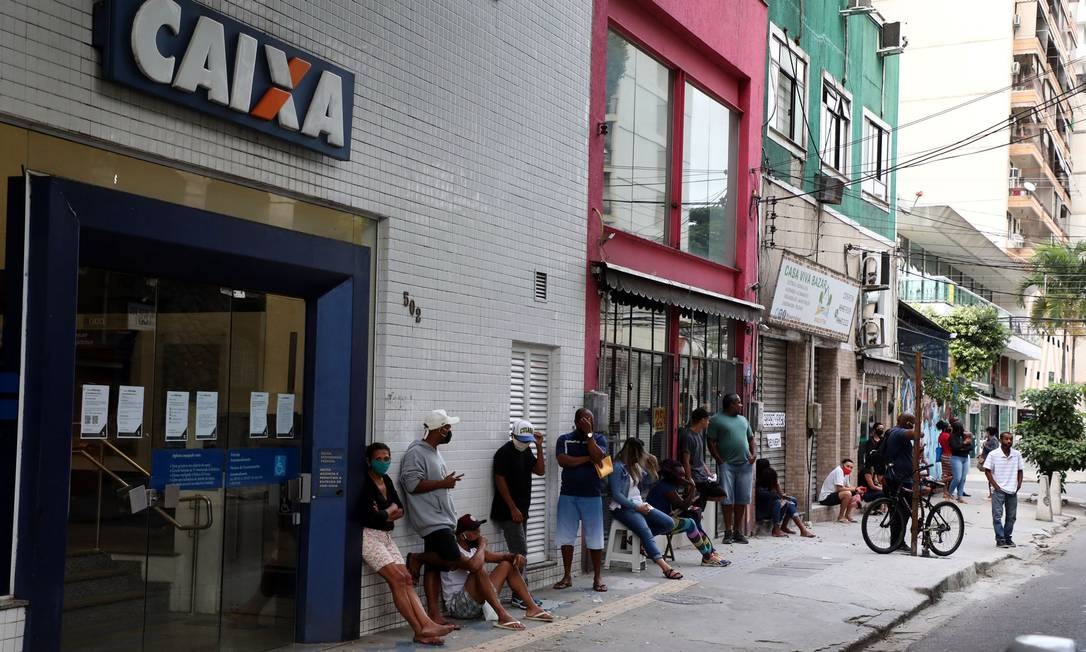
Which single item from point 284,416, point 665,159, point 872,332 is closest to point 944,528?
point 665,159

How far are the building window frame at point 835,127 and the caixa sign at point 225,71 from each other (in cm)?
1425

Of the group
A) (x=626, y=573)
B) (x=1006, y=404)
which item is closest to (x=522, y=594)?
(x=626, y=573)

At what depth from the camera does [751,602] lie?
11.9 m

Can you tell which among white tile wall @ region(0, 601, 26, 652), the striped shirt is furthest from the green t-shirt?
white tile wall @ region(0, 601, 26, 652)

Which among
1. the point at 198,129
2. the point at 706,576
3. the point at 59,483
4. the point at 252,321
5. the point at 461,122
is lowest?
the point at 706,576

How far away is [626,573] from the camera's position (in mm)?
13586

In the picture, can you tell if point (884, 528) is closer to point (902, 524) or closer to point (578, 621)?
point (902, 524)

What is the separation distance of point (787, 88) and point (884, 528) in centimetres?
749

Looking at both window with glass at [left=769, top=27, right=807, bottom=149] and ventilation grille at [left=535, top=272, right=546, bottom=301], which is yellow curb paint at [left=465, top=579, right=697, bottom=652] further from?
window with glass at [left=769, top=27, right=807, bottom=149]

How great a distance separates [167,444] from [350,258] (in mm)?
2101

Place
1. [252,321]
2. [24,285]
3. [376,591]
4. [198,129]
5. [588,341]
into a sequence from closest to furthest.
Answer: [24,285]
[198,129]
[252,321]
[376,591]
[588,341]

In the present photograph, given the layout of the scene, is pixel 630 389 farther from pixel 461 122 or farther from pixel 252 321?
pixel 252 321

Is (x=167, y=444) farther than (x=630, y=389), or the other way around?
(x=630, y=389)

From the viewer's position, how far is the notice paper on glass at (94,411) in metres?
7.33
